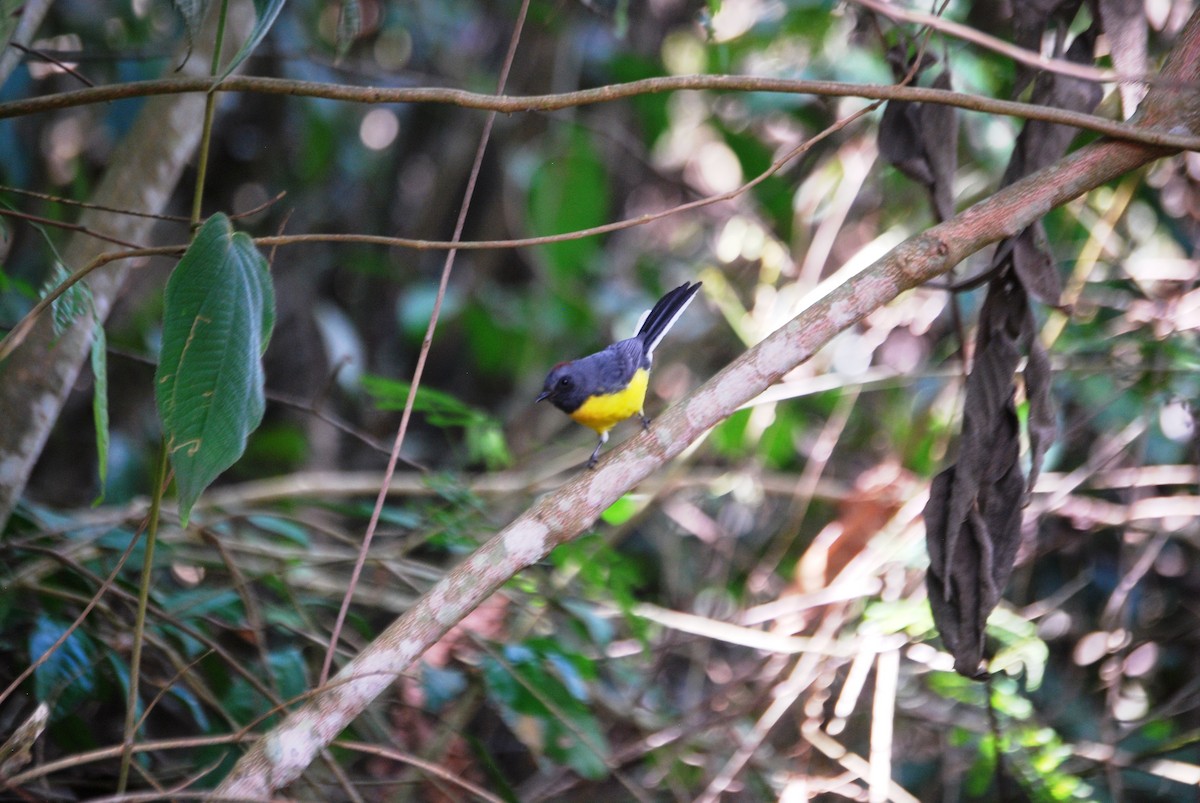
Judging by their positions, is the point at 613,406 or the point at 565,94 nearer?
the point at 565,94

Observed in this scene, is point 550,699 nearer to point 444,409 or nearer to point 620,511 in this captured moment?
point 620,511

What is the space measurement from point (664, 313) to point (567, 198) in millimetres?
1639

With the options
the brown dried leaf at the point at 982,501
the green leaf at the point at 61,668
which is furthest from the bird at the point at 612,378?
the green leaf at the point at 61,668

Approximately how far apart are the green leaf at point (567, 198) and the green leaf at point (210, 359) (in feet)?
10.2

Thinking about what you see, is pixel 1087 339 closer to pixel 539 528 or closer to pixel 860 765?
pixel 860 765

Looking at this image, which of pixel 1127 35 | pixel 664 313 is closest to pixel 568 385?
pixel 664 313

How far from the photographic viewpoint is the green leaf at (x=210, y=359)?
61.1 inches

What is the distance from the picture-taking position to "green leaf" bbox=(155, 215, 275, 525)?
5.09ft

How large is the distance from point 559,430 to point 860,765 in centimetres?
265

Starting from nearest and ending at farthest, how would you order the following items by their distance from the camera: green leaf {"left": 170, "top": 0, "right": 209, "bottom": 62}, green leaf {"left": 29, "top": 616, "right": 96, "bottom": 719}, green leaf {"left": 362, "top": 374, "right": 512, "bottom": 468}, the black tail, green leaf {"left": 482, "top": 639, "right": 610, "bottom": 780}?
green leaf {"left": 170, "top": 0, "right": 209, "bottom": 62}
green leaf {"left": 29, "top": 616, "right": 96, "bottom": 719}
green leaf {"left": 482, "top": 639, "right": 610, "bottom": 780}
green leaf {"left": 362, "top": 374, "right": 512, "bottom": 468}
the black tail

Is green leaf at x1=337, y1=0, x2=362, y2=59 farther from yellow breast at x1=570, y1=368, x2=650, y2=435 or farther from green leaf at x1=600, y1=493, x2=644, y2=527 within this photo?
green leaf at x1=600, y1=493, x2=644, y2=527

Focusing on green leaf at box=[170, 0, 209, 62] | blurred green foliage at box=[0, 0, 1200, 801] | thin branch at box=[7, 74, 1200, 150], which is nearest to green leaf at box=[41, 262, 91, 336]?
blurred green foliage at box=[0, 0, 1200, 801]

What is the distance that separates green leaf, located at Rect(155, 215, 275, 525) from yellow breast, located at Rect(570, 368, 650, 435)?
1.61 meters

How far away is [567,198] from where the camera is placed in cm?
475
